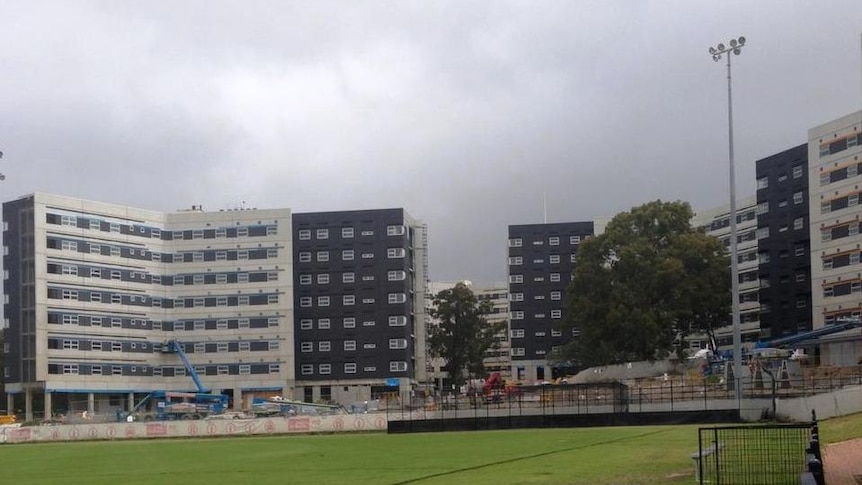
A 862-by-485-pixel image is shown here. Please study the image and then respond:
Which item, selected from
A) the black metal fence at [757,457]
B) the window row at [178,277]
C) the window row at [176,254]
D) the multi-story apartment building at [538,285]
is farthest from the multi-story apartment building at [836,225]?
the black metal fence at [757,457]

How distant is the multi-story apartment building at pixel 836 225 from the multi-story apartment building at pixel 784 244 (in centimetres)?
1219

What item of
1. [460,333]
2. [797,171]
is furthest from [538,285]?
[797,171]

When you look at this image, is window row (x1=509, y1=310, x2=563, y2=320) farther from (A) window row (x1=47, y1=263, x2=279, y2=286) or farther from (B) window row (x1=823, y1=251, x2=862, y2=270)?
(B) window row (x1=823, y1=251, x2=862, y2=270)

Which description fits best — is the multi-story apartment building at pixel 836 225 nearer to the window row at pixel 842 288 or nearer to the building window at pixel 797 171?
the window row at pixel 842 288

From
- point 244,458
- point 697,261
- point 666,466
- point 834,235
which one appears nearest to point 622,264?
point 697,261

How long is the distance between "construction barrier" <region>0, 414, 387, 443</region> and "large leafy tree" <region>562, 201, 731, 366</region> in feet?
115

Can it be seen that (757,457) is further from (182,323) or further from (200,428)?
(182,323)

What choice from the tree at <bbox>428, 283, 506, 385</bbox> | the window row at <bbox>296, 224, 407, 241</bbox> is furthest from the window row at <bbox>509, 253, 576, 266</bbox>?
the window row at <bbox>296, 224, 407, 241</bbox>

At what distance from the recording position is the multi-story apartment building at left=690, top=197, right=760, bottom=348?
127 metres

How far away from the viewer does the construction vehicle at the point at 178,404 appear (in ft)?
327

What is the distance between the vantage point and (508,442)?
4691 cm

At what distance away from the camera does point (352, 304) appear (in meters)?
128

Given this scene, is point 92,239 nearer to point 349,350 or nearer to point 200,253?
point 200,253

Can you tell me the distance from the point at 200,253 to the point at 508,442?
88327 millimetres
